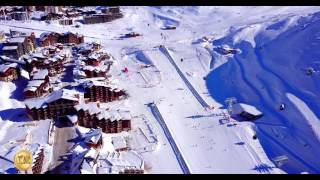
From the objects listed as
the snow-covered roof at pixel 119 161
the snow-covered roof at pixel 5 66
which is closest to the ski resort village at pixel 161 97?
the snow-covered roof at pixel 119 161

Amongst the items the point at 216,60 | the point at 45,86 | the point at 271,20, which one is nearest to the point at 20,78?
the point at 45,86

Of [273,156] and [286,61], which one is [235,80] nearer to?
[286,61]

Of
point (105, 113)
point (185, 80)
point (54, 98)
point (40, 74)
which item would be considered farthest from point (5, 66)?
point (185, 80)

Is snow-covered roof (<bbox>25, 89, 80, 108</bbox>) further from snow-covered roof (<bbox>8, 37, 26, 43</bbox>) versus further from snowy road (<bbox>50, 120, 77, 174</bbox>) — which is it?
snow-covered roof (<bbox>8, 37, 26, 43</bbox>)

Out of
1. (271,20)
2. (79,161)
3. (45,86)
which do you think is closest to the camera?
(79,161)

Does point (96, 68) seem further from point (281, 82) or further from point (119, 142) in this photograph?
point (281, 82)

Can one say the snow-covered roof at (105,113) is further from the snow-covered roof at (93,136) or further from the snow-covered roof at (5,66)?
the snow-covered roof at (5,66)
